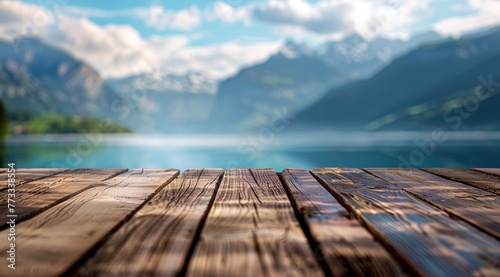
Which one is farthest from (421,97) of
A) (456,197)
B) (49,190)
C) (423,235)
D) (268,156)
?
(423,235)

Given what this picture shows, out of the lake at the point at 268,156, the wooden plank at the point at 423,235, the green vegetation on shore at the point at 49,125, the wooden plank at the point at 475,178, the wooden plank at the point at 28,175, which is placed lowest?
the wooden plank at the point at 423,235

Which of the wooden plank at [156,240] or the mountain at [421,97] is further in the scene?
the mountain at [421,97]

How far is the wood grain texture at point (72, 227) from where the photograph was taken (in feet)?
3.89

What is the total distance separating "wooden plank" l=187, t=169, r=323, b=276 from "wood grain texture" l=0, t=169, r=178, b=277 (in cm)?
35

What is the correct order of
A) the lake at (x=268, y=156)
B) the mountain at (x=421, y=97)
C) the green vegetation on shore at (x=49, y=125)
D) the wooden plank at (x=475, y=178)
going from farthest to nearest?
the mountain at (x=421, y=97), the green vegetation on shore at (x=49, y=125), the lake at (x=268, y=156), the wooden plank at (x=475, y=178)

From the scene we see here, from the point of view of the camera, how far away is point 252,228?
4.97 feet

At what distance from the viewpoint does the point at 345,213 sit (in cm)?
175

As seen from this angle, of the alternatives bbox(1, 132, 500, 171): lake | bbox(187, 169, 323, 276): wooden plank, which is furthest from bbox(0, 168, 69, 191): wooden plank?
bbox(1, 132, 500, 171): lake

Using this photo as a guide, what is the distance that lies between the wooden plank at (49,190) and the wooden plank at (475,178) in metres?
2.39

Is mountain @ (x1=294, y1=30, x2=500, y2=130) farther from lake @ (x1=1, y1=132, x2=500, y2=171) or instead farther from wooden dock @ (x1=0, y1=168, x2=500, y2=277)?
wooden dock @ (x1=0, y1=168, x2=500, y2=277)

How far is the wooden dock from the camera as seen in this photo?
1.15 m

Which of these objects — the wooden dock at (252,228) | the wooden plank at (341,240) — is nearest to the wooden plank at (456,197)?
the wooden dock at (252,228)

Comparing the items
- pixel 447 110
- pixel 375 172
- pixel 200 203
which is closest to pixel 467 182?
pixel 375 172

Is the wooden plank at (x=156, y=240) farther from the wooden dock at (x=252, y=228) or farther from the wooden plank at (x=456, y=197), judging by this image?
the wooden plank at (x=456, y=197)
